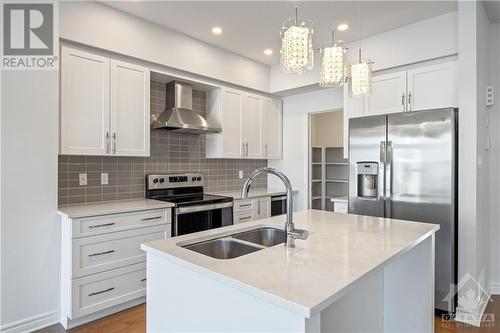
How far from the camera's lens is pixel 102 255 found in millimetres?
2537

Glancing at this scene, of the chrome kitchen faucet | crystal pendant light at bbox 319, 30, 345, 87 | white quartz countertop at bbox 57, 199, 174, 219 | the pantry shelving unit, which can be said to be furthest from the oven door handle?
the pantry shelving unit

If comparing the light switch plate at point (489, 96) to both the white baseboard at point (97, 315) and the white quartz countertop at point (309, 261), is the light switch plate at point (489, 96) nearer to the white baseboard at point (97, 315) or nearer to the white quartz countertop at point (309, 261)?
the white quartz countertop at point (309, 261)

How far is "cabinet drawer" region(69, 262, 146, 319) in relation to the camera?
2.41 m

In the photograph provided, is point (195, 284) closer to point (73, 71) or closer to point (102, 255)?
point (102, 255)

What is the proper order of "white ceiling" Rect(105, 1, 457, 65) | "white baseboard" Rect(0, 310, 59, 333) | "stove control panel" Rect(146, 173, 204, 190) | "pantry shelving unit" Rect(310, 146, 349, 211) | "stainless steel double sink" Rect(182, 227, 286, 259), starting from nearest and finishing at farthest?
"stainless steel double sink" Rect(182, 227, 286, 259), "white baseboard" Rect(0, 310, 59, 333), "white ceiling" Rect(105, 1, 457, 65), "stove control panel" Rect(146, 173, 204, 190), "pantry shelving unit" Rect(310, 146, 349, 211)

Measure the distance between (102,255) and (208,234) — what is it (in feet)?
4.34

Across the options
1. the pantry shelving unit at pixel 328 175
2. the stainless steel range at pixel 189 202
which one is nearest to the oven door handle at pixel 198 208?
the stainless steel range at pixel 189 202

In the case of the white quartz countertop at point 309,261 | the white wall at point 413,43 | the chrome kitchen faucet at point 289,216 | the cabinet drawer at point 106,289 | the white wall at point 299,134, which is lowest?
the cabinet drawer at point 106,289

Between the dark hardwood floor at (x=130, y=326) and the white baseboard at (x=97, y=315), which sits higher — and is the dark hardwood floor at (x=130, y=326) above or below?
below

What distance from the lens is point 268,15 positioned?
294 cm

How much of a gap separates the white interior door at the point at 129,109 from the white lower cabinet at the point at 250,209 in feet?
4.00

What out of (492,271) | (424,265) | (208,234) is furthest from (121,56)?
(492,271)

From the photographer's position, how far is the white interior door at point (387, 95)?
3.13 m

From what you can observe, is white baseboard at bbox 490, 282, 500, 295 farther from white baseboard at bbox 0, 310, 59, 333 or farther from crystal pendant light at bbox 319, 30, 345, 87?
white baseboard at bbox 0, 310, 59, 333
